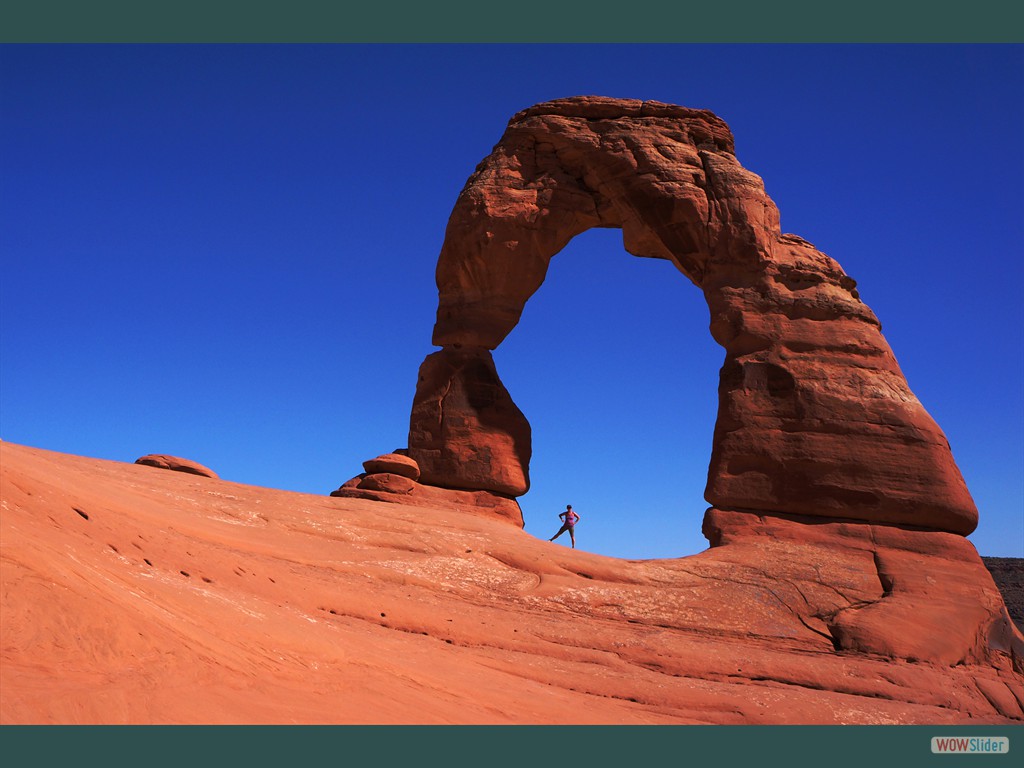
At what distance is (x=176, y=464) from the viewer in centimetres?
1750

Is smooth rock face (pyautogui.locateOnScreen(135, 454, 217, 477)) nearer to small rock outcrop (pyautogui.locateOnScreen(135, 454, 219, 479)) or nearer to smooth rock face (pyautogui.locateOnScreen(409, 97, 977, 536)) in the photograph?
small rock outcrop (pyautogui.locateOnScreen(135, 454, 219, 479))

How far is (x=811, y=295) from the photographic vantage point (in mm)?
19062

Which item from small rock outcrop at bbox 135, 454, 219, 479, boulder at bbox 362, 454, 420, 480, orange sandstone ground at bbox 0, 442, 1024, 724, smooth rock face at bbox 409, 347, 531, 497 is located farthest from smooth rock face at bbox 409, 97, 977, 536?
small rock outcrop at bbox 135, 454, 219, 479

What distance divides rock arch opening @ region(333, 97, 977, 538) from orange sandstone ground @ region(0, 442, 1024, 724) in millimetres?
2352

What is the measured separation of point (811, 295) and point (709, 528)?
5.42 m

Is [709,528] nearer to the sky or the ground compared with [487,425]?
nearer to the ground

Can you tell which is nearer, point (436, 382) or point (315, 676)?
point (315, 676)

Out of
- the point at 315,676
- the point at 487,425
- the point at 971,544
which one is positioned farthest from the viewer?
the point at 487,425

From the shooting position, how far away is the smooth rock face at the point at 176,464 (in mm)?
17438

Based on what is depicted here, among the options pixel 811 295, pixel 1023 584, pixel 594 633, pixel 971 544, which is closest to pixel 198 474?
pixel 594 633

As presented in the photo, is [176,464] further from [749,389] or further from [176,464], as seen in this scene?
[749,389]

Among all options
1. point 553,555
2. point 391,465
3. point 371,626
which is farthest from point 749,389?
point 371,626

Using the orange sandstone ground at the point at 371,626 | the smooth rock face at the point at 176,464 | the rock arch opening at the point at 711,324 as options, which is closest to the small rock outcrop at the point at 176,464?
the smooth rock face at the point at 176,464

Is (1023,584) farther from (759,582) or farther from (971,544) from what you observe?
(759,582)
